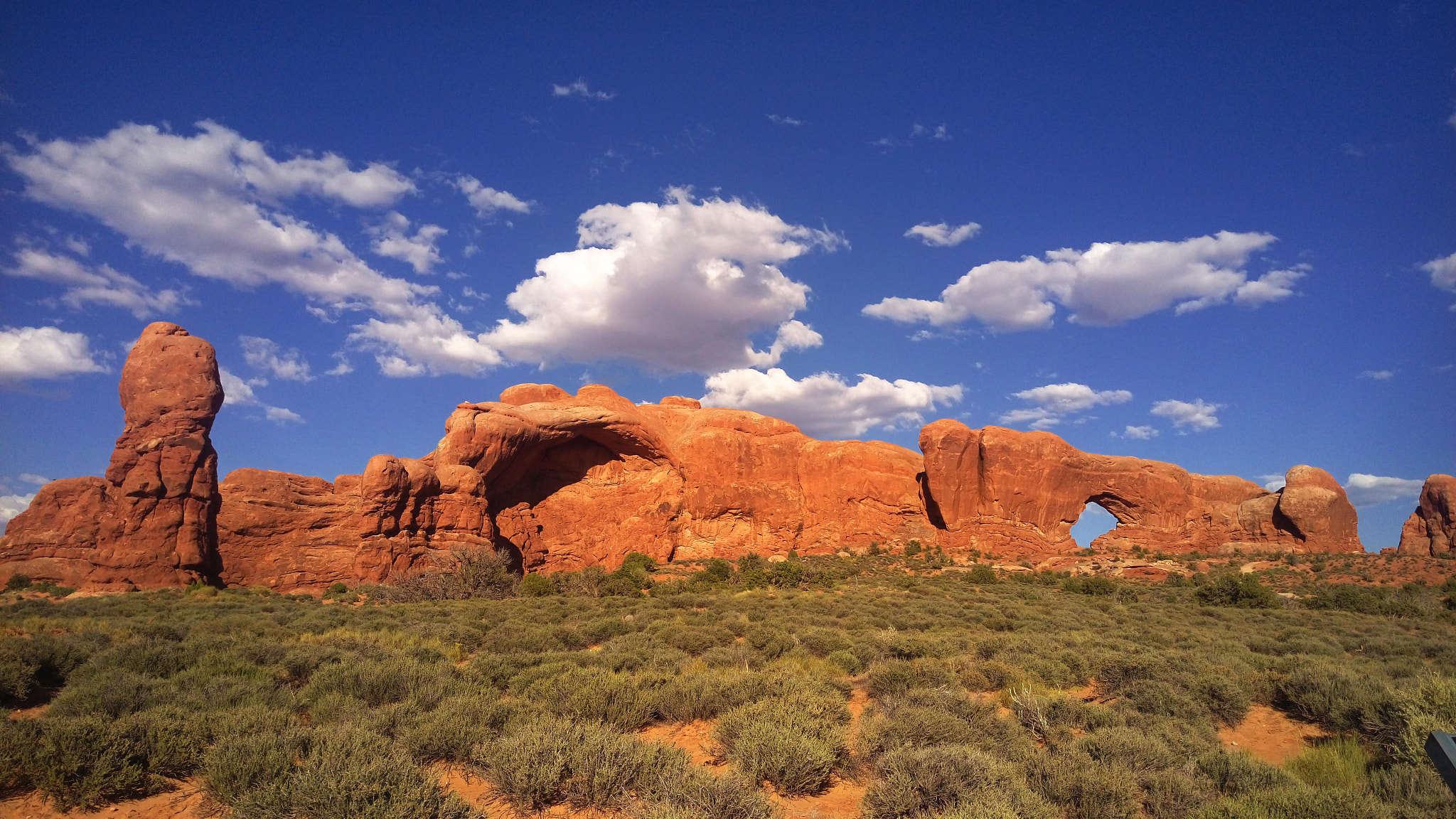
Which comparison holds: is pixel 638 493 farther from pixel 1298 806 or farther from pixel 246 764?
pixel 1298 806

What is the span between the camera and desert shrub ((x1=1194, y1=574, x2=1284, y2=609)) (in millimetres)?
23328

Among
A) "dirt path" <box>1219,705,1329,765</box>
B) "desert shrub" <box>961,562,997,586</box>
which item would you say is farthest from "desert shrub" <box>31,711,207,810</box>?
"desert shrub" <box>961,562,997,586</box>

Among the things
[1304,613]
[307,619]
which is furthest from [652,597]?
[1304,613]

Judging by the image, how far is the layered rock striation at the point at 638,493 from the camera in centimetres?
2759

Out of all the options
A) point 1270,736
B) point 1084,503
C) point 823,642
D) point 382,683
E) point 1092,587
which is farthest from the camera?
point 1084,503

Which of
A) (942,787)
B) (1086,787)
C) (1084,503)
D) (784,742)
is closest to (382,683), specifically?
(784,742)

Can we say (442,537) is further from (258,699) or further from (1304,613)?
(1304,613)

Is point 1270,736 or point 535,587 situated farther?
point 535,587

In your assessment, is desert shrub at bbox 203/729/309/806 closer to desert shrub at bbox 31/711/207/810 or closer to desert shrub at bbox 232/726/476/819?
desert shrub at bbox 232/726/476/819

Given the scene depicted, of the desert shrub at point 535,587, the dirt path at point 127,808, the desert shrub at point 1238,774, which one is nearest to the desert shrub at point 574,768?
the dirt path at point 127,808

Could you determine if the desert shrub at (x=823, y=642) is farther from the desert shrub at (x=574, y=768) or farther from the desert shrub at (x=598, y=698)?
the desert shrub at (x=574, y=768)

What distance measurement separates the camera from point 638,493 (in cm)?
4056

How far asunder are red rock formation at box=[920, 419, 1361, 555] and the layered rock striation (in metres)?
0.12

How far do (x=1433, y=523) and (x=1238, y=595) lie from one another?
29990mm
